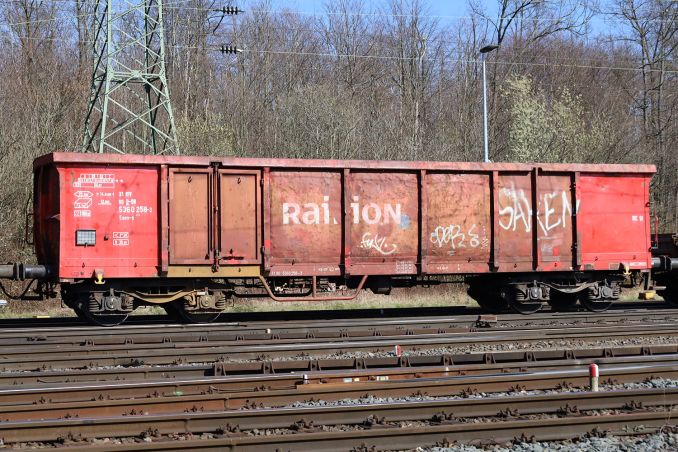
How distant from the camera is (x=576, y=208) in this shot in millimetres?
16641

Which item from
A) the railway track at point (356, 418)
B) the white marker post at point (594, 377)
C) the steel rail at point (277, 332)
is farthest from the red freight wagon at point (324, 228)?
the white marker post at point (594, 377)

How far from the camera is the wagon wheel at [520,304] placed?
1645 cm

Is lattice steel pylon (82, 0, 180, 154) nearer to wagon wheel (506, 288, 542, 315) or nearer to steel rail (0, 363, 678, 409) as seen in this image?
wagon wheel (506, 288, 542, 315)

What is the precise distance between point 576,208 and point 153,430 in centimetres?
1220

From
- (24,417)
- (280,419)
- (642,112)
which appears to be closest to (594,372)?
(280,419)

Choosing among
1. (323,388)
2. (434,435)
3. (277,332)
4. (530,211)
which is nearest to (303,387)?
(323,388)

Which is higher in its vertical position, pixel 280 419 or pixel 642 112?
pixel 642 112

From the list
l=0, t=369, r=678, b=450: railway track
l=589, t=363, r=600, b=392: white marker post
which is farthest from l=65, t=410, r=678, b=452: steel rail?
l=589, t=363, r=600, b=392: white marker post

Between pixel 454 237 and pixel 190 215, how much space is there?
18.2 ft

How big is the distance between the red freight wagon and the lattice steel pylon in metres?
7.11

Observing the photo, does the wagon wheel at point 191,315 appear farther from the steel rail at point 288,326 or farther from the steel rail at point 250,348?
the steel rail at point 250,348

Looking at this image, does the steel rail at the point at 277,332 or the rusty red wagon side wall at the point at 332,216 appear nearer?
the steel rail at the point at 277,332

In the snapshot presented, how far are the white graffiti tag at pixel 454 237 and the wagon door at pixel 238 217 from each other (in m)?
3.83

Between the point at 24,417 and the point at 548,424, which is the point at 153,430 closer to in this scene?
the point at 24,417
